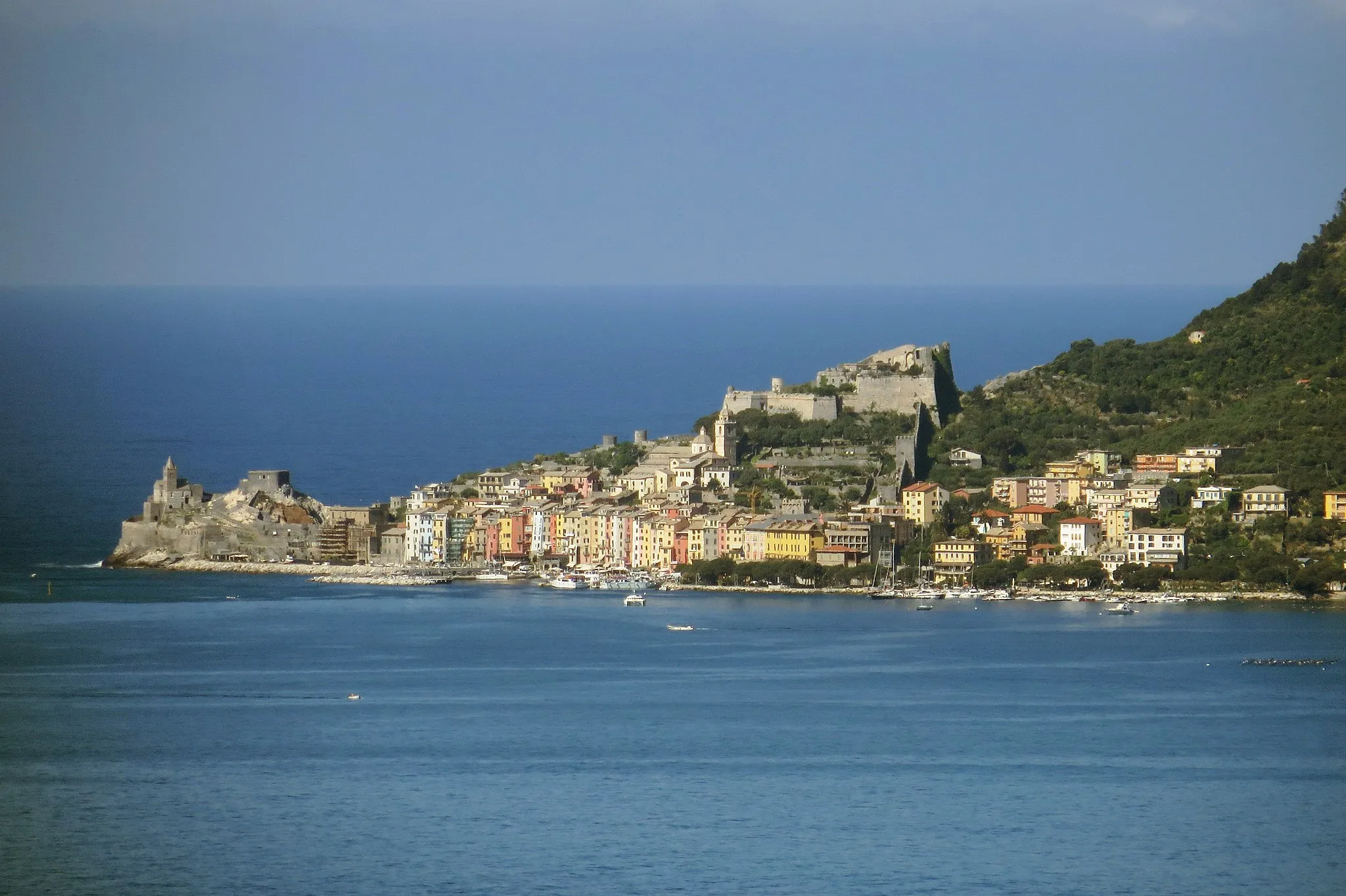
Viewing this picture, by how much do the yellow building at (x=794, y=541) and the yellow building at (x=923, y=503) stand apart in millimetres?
1335

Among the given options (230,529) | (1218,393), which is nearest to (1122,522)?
(1218,393)

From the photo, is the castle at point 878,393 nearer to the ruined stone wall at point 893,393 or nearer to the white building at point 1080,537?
the ruined stone wall at point 893,393

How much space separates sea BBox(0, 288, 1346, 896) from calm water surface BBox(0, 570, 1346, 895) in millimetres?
46

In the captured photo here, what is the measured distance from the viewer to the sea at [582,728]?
1995cm

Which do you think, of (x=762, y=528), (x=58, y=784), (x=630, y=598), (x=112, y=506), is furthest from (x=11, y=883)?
(x=112, y=506)

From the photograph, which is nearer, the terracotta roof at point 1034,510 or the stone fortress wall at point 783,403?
the terracotta roof at point 1034,510

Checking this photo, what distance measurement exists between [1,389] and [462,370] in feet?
155

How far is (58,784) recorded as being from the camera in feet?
71.3

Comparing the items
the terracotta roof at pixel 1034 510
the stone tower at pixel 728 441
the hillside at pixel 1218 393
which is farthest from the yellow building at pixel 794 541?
the stone tower at pixel 728 441

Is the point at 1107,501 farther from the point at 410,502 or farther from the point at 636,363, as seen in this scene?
the point at 636,363

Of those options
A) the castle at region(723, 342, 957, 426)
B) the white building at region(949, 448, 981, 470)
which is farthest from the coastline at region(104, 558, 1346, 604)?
the castle at region(723, 342, 957, 426)

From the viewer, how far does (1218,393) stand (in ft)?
133

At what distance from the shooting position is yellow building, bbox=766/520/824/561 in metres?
35.2

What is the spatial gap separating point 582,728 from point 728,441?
16.0 m
